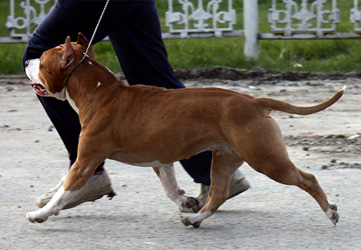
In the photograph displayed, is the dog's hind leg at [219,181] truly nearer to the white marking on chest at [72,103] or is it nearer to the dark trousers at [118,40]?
the dark trousers at [118,40]

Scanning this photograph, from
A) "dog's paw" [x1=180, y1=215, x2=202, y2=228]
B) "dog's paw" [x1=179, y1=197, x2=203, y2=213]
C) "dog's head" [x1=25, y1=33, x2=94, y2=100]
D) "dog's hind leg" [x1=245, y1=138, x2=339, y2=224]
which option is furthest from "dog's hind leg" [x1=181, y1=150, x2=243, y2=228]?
"dog's head" [x1=25, y1=33, x2=94, y2=100]

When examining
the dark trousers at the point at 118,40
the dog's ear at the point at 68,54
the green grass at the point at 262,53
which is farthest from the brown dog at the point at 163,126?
the green grass at the point at 262,53

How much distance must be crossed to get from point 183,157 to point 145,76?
656mm

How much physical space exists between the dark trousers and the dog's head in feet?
0.44

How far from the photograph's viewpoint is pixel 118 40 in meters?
3.99

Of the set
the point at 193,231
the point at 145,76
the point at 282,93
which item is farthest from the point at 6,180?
the point at 282,93

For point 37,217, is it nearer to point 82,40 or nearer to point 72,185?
point 72,185

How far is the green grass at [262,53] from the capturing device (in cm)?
896

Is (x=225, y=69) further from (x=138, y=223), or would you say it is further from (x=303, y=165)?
(x=138, y=223)

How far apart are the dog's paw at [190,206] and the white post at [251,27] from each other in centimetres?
542

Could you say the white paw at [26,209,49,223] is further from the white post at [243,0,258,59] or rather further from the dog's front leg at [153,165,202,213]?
the white post at [243,0,258,59]

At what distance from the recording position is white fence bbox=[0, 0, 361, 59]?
9008 mm

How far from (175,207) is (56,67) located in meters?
1.06

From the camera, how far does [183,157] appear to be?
358cm
